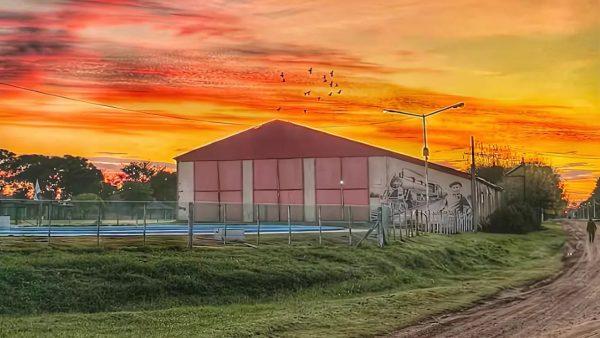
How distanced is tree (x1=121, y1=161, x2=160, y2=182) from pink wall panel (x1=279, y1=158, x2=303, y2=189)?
7334cm

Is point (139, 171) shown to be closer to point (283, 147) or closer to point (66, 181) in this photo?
point (66, 181)

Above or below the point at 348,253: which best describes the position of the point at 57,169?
above

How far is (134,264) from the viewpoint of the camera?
26219 millimetres

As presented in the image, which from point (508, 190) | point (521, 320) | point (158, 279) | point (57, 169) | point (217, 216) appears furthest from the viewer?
point (57, 169)

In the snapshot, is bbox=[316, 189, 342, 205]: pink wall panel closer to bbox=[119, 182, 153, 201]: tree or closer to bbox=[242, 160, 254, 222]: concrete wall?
bbox=[242, 160, 254, 222]: concrete wall

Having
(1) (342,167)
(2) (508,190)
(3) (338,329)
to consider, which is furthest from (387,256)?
(2) (508,190)

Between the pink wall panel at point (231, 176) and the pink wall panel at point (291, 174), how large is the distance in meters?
4.33

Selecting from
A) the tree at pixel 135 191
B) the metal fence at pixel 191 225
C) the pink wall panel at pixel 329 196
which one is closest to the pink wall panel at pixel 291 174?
the pink wall panel at pixel 329 196

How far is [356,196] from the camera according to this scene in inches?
2810

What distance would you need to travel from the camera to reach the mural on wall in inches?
2793

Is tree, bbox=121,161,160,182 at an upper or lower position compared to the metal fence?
upper

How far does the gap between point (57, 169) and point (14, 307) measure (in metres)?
101

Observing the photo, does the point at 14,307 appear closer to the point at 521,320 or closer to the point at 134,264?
the point at 134,264

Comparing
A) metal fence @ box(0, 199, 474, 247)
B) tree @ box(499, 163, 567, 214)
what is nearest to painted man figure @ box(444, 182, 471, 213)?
metal fence @ box(0, 199, 474, 247)
